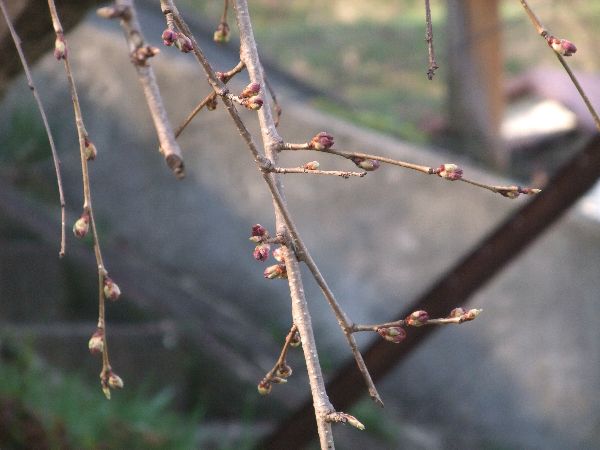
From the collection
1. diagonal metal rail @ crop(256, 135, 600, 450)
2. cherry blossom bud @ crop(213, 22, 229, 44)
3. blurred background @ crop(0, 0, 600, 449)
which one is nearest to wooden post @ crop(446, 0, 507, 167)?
blurred background @ crop(0, 0, 600, 449)

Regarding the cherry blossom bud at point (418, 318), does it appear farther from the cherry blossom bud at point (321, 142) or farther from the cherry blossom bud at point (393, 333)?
the cherry blossom bud at point (321, 142)

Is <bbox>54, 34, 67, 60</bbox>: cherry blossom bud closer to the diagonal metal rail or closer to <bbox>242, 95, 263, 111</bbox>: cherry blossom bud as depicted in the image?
<bbox>242, 95, 263, 111</bbox>: cherry blossom bud

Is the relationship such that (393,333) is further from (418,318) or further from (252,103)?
(252,103)

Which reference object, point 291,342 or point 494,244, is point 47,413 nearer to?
point 494,244

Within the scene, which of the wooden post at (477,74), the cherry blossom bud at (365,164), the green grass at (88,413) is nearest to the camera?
the cherry blossom bud at (365,164)

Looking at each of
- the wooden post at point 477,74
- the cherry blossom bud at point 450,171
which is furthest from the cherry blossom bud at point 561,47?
the wooden post at point 477,74

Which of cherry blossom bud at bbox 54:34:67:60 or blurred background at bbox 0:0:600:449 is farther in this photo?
blurred background at bbox 0:0:600:449

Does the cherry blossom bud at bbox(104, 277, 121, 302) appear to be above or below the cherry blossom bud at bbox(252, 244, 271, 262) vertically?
below
